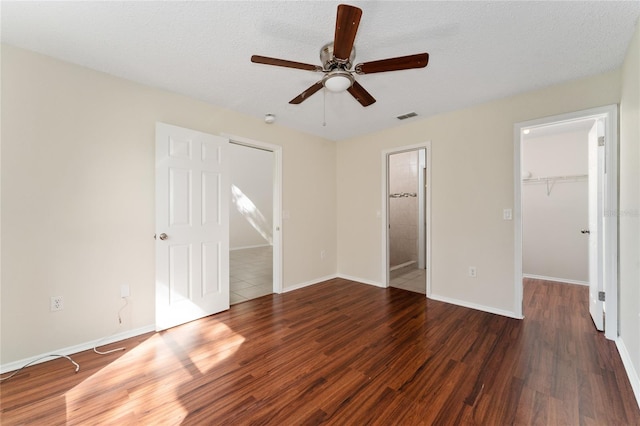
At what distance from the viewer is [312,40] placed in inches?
75.5

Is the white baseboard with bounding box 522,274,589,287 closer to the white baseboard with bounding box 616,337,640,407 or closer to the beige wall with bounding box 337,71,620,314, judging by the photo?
the beige wall with bounding box 337,71,620,314

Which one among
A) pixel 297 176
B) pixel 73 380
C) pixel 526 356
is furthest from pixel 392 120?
pixel 73 380

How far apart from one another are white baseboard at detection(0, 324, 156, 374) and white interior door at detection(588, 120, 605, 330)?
4477 mm

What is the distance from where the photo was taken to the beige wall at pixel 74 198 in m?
1.97

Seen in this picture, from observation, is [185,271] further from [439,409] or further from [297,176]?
[439,409]

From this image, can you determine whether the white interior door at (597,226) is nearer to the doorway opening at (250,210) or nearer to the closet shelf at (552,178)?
the closet shelf at (552,178)

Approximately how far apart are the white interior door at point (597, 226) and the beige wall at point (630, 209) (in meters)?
0.21

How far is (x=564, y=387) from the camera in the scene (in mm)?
1736

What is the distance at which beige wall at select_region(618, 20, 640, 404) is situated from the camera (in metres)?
1.76

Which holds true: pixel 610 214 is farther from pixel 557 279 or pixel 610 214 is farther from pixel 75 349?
pixel 75 349

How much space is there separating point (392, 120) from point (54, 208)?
3.78 meters

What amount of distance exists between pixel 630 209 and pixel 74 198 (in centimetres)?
453

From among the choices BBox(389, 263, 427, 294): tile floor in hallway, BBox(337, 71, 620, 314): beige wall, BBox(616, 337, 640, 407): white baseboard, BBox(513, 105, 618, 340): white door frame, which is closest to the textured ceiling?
BBox(337, 71, 620, 314): beige wall

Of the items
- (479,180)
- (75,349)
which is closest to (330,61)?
(479,180)
